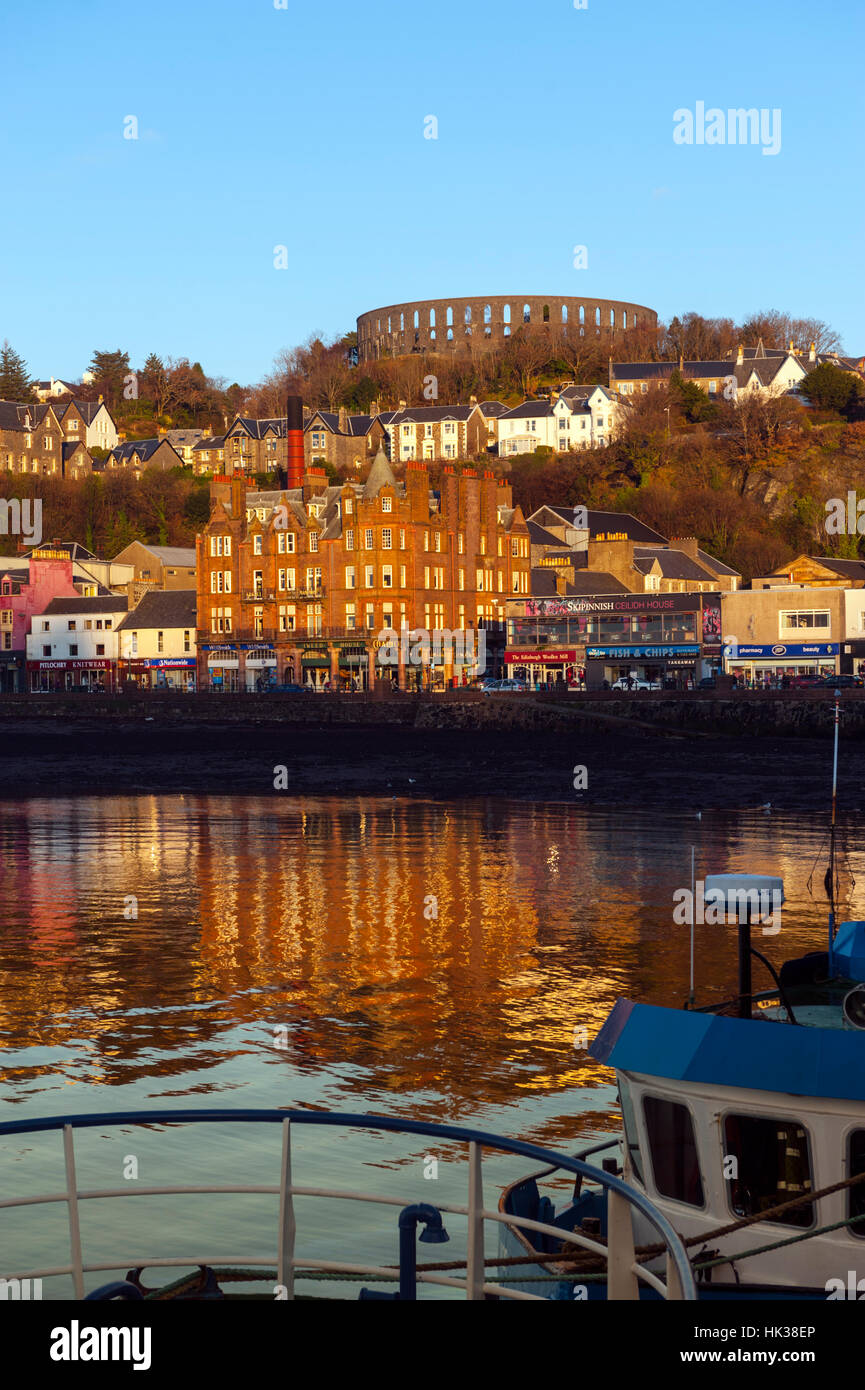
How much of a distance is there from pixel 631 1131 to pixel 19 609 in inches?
4952

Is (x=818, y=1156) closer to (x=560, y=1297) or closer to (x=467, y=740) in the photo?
(x=560, y=1297)

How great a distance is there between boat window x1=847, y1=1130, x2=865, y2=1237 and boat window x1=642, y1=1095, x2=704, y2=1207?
1046 mm

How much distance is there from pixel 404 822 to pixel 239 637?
72.0 meters

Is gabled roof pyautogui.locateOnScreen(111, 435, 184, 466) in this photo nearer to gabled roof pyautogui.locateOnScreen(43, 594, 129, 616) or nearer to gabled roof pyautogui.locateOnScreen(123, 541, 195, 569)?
gabled roof pyautogui.locateOnScreen(123, 541, 195, 569)

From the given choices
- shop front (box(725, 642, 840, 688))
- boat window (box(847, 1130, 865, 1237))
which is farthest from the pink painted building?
boat window (box(847, 1130, 865, 1237))

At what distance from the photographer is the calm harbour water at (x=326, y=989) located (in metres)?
15.6

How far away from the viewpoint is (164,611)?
5000 inches

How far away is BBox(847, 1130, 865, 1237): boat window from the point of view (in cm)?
1003

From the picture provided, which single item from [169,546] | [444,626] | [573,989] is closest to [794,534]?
[444,626]

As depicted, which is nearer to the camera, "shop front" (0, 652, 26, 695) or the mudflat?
the mudflat

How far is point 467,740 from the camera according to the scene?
87875 millimetres

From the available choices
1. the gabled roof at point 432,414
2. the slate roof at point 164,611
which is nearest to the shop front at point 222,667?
the slate roof at point 164,611

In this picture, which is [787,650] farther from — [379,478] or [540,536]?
[379,478]

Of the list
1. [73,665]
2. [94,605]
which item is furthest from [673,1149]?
[73,665]
